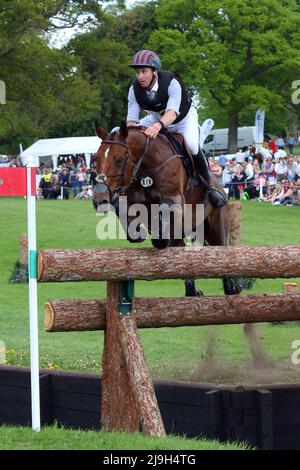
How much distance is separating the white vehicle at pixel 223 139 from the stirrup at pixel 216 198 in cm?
4967

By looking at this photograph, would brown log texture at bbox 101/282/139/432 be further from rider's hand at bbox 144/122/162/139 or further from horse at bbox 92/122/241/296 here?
rider's hand at bbox 144/122/162/139

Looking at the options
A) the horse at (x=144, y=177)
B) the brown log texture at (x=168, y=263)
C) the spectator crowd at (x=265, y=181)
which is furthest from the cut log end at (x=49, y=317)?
the spectator crowd at (x=265, y=181)

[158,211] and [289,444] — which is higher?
[158,211]

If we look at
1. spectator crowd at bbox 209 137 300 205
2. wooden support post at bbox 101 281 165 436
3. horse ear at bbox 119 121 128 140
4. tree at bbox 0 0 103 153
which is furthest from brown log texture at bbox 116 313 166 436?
spectator crowd at bbox 209 137 300 205

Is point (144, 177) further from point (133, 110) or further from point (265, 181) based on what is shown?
point (265, 181)

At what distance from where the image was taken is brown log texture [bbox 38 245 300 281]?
6.55 meters

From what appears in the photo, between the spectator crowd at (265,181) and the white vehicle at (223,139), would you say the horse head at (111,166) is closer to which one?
the spectator crowd at (265,181)

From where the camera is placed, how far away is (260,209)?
2670 cm

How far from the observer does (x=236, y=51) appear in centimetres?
4909

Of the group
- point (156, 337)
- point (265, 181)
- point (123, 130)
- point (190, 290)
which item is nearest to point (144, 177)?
point (123, 130)
